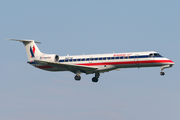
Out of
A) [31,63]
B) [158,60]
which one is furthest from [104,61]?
[31,63]

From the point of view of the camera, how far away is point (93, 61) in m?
47.5

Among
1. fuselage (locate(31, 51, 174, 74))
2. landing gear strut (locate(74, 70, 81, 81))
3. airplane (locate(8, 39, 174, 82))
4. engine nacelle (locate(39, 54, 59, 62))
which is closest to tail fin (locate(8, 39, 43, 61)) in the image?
airplane (locate(8, 39, 174, 82))

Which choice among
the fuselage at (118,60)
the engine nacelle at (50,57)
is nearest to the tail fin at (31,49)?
the engine nacelle at (50,57)

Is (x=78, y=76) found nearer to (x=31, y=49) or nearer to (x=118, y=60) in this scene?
(x=118, y=60)

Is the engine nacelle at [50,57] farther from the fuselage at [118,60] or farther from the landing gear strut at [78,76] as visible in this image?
the landing gear strut at [78,76]

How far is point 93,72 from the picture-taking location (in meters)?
48.4

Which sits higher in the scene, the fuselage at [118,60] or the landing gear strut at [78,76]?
the fuselage at [118,60]

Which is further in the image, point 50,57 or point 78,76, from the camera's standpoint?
point 50,57

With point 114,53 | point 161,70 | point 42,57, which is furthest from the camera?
point 42,57

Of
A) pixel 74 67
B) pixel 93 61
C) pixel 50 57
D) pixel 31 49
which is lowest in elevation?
pixel 74 67

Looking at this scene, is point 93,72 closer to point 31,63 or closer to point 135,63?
point 135,63

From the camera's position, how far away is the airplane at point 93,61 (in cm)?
4444

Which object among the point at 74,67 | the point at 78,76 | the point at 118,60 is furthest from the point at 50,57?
the point at 118,60

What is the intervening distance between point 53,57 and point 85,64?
16.4 ft
